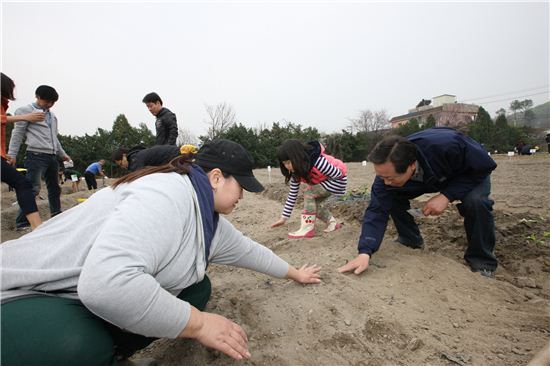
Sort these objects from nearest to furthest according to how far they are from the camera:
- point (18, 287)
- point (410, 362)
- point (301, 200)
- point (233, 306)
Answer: point (18, 287)
point (410, 362)
point (233, 306)
point (301, 200)

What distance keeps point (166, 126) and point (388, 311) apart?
3882 mm

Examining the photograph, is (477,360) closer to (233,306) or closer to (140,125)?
(233,306)

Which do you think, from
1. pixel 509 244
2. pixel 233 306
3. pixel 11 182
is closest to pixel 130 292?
pixel 233 306

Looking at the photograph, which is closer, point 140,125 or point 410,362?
point 410,362

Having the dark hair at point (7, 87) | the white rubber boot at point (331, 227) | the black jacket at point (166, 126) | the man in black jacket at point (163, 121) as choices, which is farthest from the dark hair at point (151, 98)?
the white rubber boot at point (331, 227)

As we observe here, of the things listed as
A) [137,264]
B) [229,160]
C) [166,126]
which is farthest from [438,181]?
[166,126]

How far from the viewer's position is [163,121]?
4.52 m

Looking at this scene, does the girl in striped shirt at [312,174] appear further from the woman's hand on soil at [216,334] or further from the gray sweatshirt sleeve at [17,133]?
the gray sweatshirt sleeve at [17,133]

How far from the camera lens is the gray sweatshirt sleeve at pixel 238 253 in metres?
1.63

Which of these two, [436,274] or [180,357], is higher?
[180,357]

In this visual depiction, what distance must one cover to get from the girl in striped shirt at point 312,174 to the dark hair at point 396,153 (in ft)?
3.59

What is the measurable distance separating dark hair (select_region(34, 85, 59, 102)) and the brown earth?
9.49 feet

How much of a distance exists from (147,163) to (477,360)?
2407mm

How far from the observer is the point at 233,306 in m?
1.94
